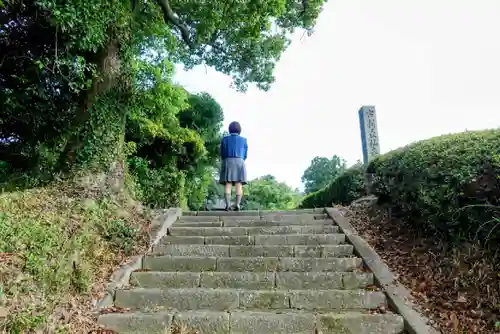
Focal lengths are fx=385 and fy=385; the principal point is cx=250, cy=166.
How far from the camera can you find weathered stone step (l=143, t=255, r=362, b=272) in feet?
15.1

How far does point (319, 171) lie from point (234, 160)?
25.3m

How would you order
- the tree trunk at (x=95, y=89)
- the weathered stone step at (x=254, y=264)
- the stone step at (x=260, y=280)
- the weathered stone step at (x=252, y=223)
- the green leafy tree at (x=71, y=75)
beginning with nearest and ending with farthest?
the stone step at (x=260, y=280) → the weathered stone step at (x=254, y=264) → the green leafy tree at (x=71, y=75) → the tree trunk at (x=95, y=89) → the weathered stone step at (x=252, y=223)

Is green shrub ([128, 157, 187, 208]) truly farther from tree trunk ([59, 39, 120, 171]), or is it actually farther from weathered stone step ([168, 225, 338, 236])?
weathered stone step ([168, 225, 338, 236])

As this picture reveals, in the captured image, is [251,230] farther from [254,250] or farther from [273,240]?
[254,250]

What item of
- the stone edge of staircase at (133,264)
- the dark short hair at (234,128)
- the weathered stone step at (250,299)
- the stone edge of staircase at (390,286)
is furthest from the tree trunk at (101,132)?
the stone edge of staircase at (390,286)

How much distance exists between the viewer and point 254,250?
5.10m

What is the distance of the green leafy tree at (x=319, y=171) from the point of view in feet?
103

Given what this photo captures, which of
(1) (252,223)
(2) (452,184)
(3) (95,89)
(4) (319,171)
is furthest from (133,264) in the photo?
(4) (319,171)

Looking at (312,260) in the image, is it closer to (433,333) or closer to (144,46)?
(433,333)

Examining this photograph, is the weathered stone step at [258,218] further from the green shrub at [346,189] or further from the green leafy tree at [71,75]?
the green shrub at [346,189]

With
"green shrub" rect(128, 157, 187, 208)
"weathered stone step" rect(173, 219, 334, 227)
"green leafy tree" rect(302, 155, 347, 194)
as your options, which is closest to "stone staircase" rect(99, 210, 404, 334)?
"weathered stone step" rect(173, 219, 334, 227)

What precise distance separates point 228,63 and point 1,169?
694 centimetres

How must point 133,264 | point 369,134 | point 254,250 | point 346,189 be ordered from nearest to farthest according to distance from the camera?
1. point 133,264
2. point 254,250
3. point 346,189
4. point 369,134

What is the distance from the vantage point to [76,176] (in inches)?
221
